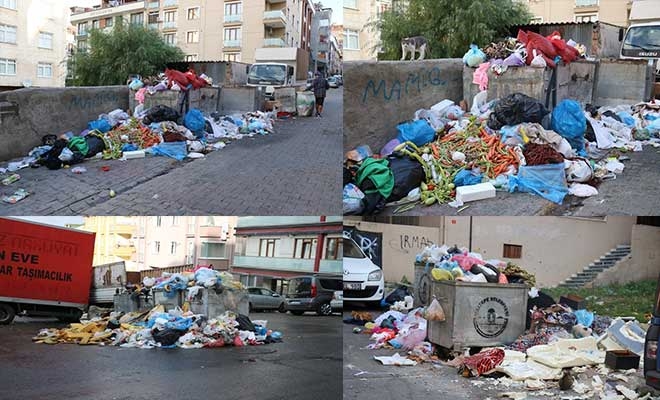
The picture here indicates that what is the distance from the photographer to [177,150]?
709 cm

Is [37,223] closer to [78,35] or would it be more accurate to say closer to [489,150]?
[78,35]

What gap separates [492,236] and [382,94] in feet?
5.72

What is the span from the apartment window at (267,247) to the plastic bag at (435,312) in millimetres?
1535

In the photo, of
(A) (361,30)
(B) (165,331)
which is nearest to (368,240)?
(A) (361,30)

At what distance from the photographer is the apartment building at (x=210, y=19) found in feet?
19.7

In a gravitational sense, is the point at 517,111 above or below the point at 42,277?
above

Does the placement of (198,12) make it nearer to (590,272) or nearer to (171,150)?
(171,150)

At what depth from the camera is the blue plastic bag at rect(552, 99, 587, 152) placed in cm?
590

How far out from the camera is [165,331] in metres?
7.61

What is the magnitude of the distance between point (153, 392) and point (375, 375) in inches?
67.7

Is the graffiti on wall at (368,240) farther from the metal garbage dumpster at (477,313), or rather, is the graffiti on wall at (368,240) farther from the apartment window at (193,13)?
the apartment window at (193,13)

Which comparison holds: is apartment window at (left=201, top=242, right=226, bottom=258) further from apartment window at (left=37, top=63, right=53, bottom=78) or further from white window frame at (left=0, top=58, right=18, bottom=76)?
white window frame at (left=0, top=58, right=18, bottom=76)

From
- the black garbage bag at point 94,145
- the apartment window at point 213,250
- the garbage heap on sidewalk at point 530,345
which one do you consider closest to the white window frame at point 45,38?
the black garbage bag at point 94,145

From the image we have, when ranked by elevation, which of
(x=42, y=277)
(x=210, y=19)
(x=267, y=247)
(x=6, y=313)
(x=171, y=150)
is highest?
(x=210, y=19)
